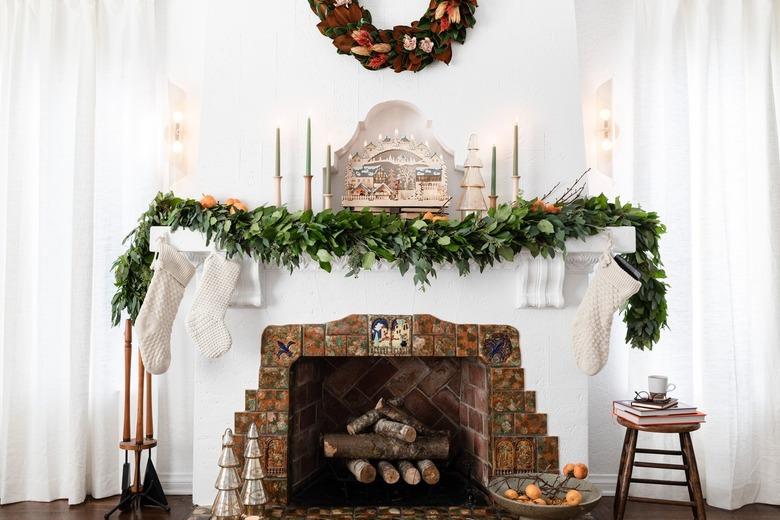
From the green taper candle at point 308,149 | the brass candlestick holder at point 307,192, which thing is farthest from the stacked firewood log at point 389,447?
the green taper candle at point 308,149

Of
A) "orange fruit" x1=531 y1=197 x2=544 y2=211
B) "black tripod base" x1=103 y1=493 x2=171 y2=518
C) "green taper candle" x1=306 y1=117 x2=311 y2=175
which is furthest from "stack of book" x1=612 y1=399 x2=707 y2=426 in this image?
"black tripod base" x1=103 y1=493 x2=171 y2=518

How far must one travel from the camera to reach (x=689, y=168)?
3443 mm

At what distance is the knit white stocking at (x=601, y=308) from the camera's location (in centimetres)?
277

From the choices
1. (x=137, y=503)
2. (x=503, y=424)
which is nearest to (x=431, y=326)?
(x=503, y=424)

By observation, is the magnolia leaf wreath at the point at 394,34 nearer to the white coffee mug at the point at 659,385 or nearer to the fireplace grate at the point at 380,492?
the white coffee mug at the point at 659,385

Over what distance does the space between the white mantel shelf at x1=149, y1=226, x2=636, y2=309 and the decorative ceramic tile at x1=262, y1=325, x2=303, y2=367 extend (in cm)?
17

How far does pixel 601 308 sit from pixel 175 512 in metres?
2.13

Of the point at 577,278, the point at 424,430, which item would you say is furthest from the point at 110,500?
the point at 577,278

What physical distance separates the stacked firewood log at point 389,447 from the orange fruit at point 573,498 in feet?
2.35

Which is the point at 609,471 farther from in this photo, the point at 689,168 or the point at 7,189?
the point at 7,189

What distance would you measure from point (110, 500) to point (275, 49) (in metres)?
2.32

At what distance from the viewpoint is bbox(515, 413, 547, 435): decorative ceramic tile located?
2.95 metres

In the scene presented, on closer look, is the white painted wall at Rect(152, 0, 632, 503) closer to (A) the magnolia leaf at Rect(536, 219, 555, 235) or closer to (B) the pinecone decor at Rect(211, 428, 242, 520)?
(A) the magnolia leaf at Rect(536, 219, 555, 235)

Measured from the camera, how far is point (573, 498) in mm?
2535
